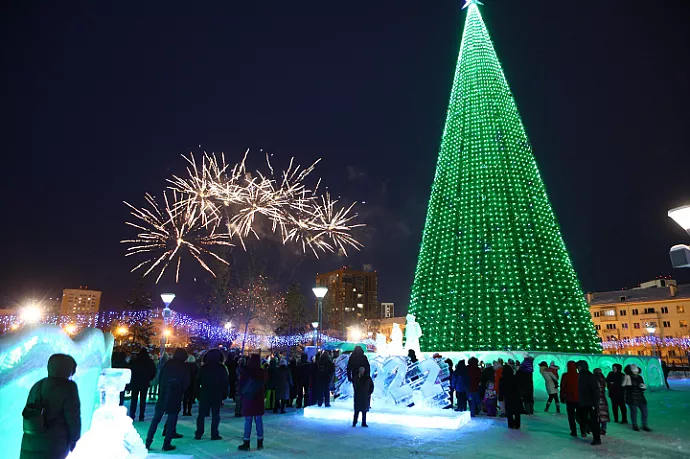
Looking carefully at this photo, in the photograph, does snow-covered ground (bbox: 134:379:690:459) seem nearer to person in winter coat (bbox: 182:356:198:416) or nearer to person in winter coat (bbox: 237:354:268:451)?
person in winter coat (bbox: 237:354:268:451)

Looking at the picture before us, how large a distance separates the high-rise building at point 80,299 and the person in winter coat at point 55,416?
140534 millimetres

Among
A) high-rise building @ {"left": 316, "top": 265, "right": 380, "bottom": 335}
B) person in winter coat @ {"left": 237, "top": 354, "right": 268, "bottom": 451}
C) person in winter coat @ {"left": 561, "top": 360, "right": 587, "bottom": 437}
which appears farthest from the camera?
high-rise building @ {"left": 316, "top": 265, "right": 380, "bottom": 335}

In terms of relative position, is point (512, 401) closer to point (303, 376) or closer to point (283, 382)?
point (283, 382)

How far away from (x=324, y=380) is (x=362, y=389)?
10.4ft

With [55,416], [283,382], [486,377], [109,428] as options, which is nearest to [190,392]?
[283,382]

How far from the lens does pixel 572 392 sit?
8883mm

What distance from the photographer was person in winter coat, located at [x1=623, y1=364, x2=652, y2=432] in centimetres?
963

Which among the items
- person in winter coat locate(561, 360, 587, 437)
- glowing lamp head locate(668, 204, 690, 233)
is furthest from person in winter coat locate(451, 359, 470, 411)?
glowing lamp head locate(668, 204, 690, 233)

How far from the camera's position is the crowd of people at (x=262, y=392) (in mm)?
3550

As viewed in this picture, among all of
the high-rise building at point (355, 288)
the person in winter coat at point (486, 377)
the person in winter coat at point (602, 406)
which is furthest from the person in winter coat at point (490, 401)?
the high-rise building at point (355, 288)

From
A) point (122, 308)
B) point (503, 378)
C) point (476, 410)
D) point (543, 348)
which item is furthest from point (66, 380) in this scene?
point (122, 308)

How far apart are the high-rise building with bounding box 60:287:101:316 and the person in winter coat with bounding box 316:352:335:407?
437 feet

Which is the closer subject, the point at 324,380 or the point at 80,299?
the point at 324,380

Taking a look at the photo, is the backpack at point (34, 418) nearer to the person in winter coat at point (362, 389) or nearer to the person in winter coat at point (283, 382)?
the person in winter coat at point (362, 389)
